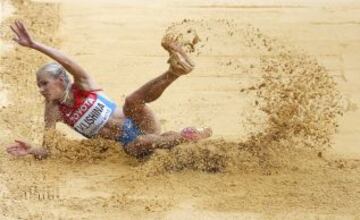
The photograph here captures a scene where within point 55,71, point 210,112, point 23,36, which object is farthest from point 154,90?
point 210,112

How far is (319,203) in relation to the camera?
542 cm

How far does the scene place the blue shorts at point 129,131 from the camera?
5910 mm

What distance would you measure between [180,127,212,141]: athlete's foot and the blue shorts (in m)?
0.31

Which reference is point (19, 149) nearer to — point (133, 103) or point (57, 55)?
point (57, 55)

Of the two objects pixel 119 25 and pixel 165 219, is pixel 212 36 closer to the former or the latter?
pixel 119 25

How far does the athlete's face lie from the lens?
18.8 ft

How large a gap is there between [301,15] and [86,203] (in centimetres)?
395

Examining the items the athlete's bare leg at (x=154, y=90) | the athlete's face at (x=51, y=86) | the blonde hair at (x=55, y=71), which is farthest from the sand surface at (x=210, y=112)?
the blonde hair at (x=55, y=71)

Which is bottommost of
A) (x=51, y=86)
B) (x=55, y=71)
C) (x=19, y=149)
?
(x=19, y=149)

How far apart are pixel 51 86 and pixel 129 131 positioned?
2.10 feet

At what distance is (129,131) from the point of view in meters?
5.92

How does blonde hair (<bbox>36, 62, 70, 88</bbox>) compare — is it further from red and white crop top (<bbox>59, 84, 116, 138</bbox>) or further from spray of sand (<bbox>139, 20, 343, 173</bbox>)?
spray of sand (<bbox>139, 20, 343, 173</bbox>)

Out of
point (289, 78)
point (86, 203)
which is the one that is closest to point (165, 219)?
point (86, 203)

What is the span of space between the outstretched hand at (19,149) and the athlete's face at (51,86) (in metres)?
0.36
